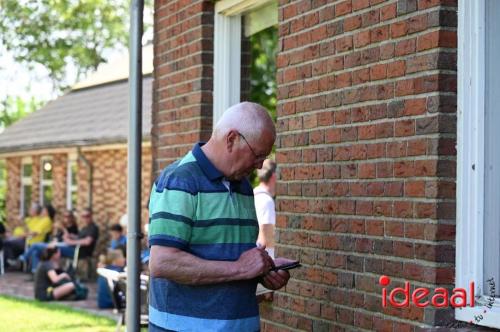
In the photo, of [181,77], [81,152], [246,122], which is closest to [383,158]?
[246,122]

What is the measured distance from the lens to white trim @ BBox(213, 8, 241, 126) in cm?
694

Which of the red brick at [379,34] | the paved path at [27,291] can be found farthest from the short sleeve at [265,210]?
the paved path at [27,291]

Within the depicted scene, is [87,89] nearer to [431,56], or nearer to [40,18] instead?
[40,18]

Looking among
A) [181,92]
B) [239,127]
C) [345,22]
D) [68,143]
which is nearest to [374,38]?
[345,22]

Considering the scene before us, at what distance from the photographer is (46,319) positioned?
14.0m

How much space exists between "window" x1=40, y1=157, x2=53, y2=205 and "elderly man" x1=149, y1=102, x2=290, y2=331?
2252cm

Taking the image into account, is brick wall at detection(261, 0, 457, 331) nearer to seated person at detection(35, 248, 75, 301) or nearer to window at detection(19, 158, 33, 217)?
seated person at detection(35, 248, 75, 301)

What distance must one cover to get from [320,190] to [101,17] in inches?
1524

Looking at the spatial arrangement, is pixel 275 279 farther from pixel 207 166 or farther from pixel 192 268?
pixel 207 166

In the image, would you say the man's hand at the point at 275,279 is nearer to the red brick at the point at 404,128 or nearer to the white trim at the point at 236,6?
the red brick at the point at 404,128

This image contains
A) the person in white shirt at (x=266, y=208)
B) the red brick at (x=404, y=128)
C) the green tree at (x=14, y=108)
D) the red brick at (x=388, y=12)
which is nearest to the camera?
the red brick at (x=404, y=128)

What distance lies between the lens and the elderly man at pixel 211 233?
12.9 ft

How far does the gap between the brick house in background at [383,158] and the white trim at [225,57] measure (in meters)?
0.55

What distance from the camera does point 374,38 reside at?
4762 millimetres
